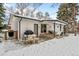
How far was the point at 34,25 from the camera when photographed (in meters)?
6.57

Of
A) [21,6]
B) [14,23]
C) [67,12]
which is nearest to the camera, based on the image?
[21,6]

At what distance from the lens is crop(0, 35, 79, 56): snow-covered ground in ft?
20.6

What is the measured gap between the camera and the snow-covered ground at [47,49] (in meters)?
6.28

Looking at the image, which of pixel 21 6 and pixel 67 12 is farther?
pixel 67 12

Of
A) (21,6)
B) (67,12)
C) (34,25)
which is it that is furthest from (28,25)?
(67,12)

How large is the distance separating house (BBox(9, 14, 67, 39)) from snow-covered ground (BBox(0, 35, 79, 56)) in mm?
371

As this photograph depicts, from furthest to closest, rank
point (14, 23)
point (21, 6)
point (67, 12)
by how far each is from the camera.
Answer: point (67, 12)
point (14, 23)
point (21, 6)

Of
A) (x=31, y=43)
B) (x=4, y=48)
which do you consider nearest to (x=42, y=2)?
(x=31, y=43)

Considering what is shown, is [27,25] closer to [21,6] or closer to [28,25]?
[28,25]

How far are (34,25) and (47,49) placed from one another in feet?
2.64

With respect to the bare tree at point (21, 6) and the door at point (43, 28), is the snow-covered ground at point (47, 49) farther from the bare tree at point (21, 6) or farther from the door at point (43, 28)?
the bare tree at point (21, 6)

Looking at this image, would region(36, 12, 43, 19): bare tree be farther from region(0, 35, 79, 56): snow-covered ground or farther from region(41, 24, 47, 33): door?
region(0, 35, 79, 56): snow-covered ground

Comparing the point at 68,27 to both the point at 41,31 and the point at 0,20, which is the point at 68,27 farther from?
the point at 0,20

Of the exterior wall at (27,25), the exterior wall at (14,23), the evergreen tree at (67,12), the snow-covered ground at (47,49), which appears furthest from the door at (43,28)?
the exterior wall at (14,23)
